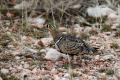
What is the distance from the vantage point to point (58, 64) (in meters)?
5.15

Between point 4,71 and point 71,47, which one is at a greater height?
point 71,47

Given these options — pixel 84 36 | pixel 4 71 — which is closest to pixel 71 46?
pixel 4 71

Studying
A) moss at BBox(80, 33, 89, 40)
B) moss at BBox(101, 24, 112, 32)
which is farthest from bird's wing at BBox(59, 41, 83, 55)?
moss at BBox(101, 24, 112, 32)

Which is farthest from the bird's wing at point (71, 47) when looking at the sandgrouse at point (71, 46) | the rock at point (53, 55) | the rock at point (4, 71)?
the rock at point (4, 71)

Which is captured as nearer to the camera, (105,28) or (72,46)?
(72,46)

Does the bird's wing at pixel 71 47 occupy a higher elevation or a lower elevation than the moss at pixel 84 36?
higher

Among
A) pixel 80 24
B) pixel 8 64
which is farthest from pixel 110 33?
pixel 8 64

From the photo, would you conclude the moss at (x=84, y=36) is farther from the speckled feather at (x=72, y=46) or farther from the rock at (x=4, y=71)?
the rock at (x=4, y=71)

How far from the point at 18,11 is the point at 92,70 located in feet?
7.10

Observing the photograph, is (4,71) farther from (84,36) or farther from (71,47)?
(84,36)

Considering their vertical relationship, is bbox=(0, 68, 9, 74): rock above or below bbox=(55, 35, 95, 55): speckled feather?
below

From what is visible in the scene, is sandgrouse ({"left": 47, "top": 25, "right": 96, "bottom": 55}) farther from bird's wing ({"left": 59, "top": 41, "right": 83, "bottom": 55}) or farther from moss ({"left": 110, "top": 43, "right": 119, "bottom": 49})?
moss ({"left": 110, "top": 43, "right": 119, "bottom": 49})

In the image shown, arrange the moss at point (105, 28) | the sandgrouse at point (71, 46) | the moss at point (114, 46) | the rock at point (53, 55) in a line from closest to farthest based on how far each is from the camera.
A: the sandgrouse at point (71, 46) → the rock at point (53, 55) → the moss at point (114, 46) → the moss at point (105, 28)

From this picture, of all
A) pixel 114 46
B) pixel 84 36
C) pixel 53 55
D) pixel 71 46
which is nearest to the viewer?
pixel 71 46
